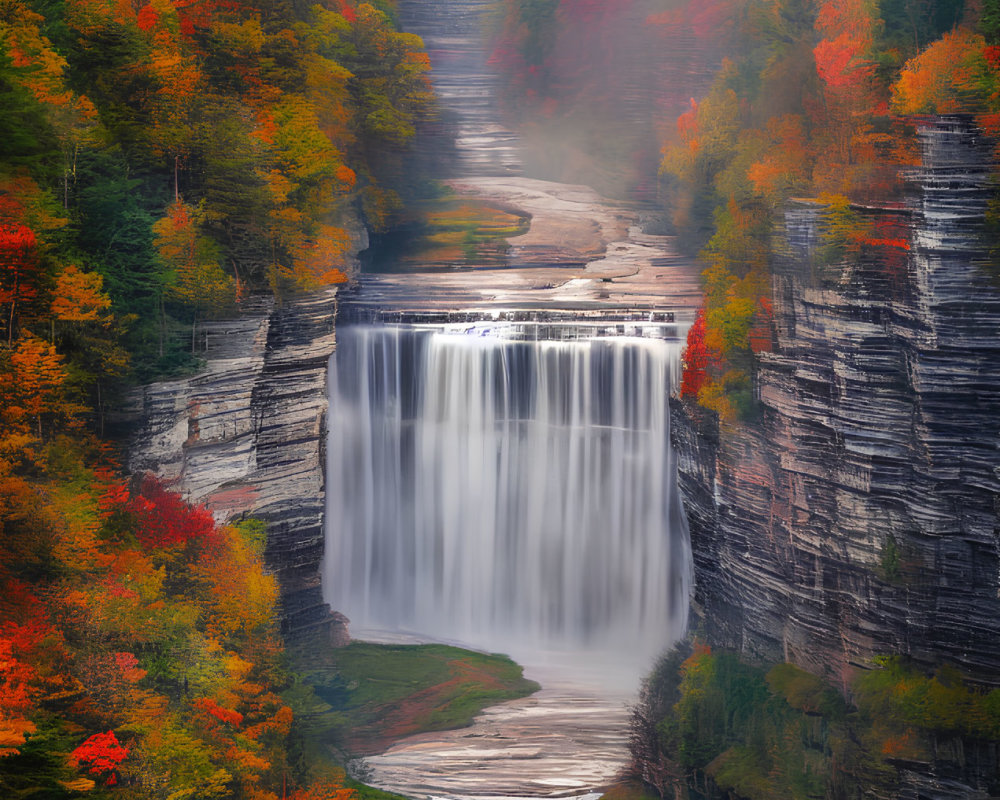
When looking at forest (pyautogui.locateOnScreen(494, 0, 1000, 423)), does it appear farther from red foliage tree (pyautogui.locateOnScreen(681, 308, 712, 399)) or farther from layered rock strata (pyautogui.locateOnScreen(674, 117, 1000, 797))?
layered rock strata (pyautogui.locateOnScreen(674, 117, 1000, 797))

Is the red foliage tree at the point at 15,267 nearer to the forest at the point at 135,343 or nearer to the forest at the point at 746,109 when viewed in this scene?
the forest at the point at 135,343

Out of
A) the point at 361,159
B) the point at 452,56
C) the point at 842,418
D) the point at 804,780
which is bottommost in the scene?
the point at 804,780

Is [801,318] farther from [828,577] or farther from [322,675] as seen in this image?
[322,675]

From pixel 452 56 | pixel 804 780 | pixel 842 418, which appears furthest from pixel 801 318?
pixel 452 56

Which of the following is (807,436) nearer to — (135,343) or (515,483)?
(515,483)

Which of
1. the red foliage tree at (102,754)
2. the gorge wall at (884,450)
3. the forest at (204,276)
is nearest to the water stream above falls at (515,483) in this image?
the forest at (204,276)

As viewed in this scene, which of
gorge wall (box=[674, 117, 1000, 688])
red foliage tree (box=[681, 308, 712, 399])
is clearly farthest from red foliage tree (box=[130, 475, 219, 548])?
gorge wall (box=[674, 117, 1000, 688])
